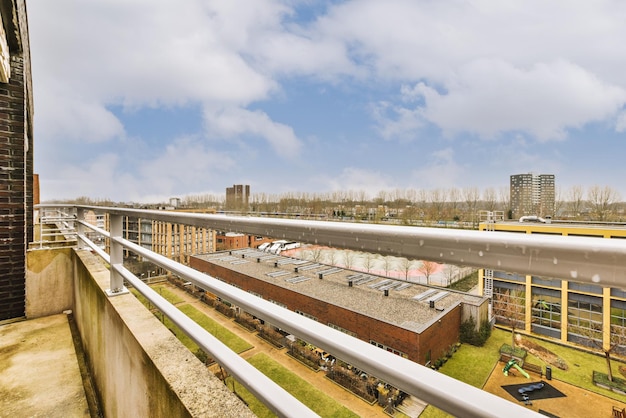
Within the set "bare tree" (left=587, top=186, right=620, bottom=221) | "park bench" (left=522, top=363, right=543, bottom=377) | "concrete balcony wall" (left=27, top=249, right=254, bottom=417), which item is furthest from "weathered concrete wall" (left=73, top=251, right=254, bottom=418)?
"bare tree" (left=587, top=186, right=620, bottom=221)

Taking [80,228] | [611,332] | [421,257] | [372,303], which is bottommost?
[372,303]

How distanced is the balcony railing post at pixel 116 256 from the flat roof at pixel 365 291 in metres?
13.1

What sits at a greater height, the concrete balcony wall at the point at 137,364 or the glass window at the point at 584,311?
the glass window at the point at 584,311

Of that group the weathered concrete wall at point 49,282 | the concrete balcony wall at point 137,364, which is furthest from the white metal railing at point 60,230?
the concrete balcony wall at point 137,364

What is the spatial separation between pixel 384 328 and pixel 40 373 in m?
13.2

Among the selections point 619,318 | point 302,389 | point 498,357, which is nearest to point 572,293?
point 619,318

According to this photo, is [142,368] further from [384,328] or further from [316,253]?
[316,253]

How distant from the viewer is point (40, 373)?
8.33 ft

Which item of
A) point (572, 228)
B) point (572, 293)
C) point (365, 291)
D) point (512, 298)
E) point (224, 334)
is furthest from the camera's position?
point (365, 291)

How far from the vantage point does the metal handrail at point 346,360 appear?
40 cm

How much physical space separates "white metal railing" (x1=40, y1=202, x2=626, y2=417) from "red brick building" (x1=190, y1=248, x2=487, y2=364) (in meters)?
10.8

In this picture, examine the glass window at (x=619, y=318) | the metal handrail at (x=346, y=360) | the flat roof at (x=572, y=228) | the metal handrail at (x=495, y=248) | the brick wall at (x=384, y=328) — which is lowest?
the brick wall at (x=384, y=328)

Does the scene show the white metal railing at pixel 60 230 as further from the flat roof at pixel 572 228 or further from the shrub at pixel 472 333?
the shrub at pixel 472 333

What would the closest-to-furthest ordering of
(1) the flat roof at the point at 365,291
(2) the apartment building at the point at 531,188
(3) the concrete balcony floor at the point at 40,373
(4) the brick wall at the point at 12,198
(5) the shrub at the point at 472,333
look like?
(3) the concrete balcony floor at the point at 40,373 < (4) the brick wall at the point at 12,198 < (1) the flat roof at the point at 365,291 < (5) the shrub at the point at 472,333 < (2) the apartment building at the point at 531,188
